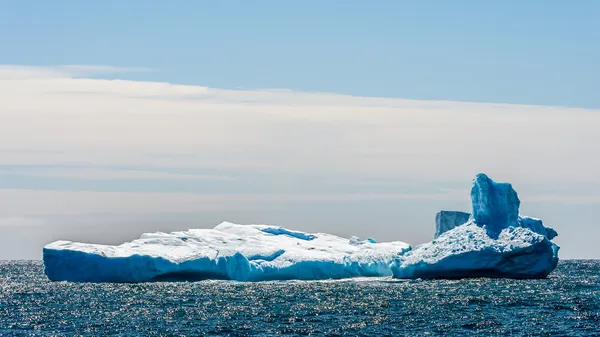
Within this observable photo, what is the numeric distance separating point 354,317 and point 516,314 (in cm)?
714

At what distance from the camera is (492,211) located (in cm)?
5881

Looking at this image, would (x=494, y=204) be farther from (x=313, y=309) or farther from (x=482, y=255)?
(x=313, y=309)

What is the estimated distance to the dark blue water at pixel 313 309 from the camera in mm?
37219

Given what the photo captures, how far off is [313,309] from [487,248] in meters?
15.2

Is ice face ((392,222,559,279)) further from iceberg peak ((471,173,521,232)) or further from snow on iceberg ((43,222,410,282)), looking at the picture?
snow on iceberg ((43,222,410,282))

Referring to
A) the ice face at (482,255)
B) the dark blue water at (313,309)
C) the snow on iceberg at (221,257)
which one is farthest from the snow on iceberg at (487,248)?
the snow on iceberg at (221,257)

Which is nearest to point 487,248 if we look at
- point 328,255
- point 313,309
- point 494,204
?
point 494,204

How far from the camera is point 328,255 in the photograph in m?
65.6

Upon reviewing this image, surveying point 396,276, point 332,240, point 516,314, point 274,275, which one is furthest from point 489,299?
point 332,240

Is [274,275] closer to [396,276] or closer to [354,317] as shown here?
[396,276]

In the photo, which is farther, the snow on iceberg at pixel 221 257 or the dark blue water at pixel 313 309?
the snow on iceberg at pixel 221 257

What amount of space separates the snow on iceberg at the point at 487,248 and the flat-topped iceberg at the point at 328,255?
0.06 m

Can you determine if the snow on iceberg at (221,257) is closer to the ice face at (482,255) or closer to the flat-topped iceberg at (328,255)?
the flat-topped iceberg at (328,255)

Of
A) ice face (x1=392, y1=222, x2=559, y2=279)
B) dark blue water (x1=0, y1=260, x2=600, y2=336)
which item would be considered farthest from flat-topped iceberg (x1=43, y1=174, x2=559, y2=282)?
dark blue water (x1=0, y1=260, x2=600, y2=336)
